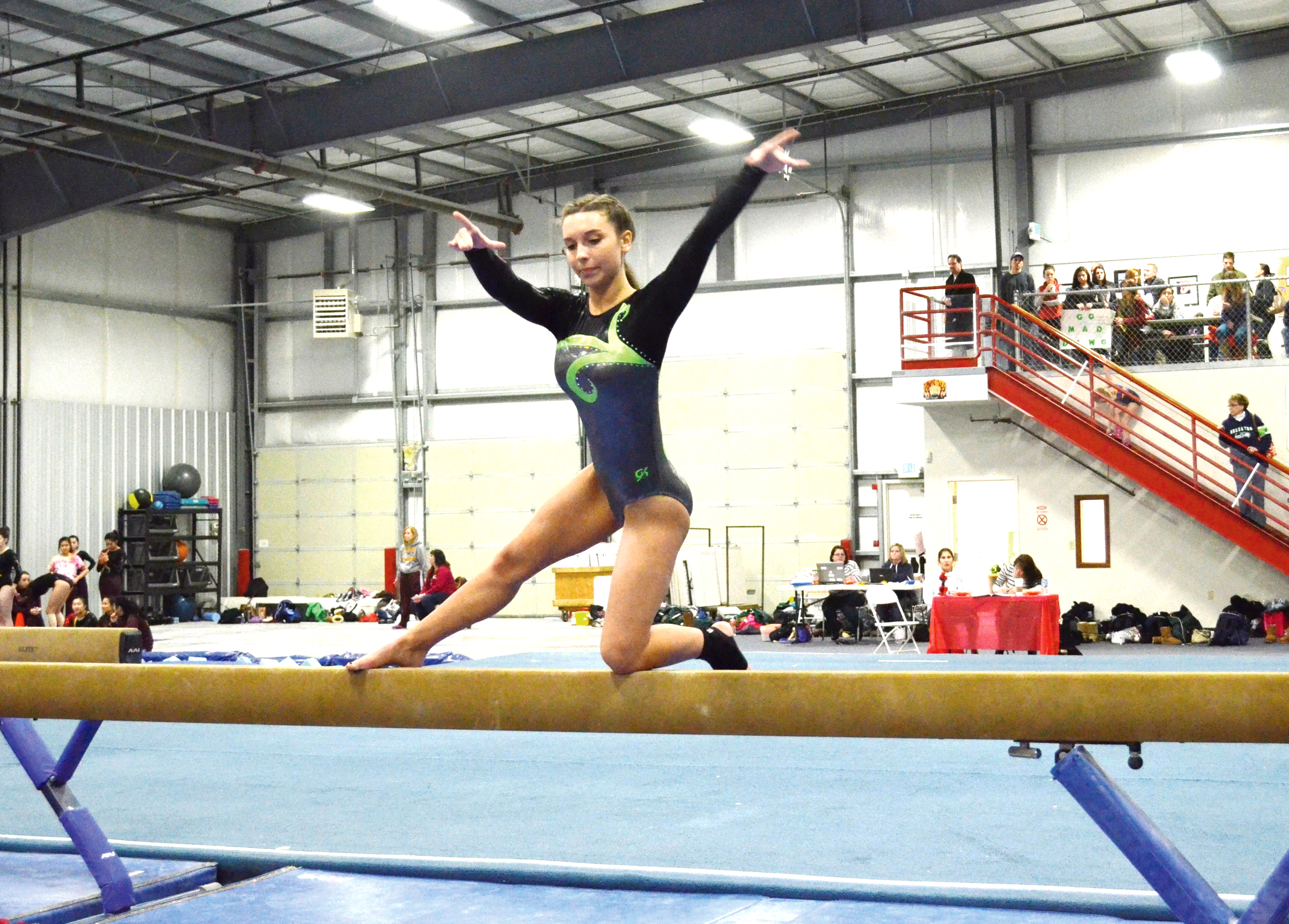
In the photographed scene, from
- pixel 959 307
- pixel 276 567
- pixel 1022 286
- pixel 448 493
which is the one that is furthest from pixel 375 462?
pixel 1022 286

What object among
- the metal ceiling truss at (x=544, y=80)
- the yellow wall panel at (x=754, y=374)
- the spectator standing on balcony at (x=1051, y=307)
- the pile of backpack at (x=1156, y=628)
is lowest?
the pile of backpack at (x=1156, y=628)

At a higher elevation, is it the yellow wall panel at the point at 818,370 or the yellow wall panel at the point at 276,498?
the yellow wall panel at the point at 818,370

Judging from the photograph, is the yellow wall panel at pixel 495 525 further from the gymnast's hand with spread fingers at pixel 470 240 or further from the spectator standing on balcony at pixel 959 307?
the gymnast's hand with spread fingers at pixel 470 240

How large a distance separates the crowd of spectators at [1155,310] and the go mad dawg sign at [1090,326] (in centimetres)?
6

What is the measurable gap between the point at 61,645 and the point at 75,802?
634 millimetres

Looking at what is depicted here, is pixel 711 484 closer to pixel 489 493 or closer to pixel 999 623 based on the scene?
pixel 489 493

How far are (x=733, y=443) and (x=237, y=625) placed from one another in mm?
9311

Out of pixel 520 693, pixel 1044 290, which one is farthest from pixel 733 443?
pixel 520 693

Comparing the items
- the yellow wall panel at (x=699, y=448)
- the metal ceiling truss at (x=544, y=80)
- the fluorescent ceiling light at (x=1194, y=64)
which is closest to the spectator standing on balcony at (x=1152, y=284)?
the fluorescent ceiling light at (x=1194, y=64)

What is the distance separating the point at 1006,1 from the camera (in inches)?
539

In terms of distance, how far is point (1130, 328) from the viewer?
18.2 meters

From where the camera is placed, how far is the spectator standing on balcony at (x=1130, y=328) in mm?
18172

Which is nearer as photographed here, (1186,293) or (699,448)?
(1186,293)

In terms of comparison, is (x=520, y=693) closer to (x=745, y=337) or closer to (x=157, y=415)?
(x=745, y=337)
